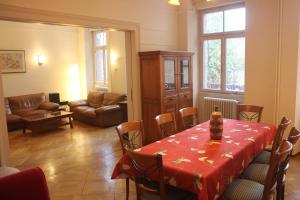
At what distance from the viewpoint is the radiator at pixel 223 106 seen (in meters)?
5.09

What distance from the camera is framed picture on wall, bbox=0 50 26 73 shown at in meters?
7.05

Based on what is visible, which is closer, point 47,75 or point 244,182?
point 244,182

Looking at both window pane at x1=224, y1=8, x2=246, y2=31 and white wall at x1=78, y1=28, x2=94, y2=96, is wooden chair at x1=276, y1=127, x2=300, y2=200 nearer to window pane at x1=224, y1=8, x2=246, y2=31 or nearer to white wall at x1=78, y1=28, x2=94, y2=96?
window pane at x1=224, y1=8, x2=246, y2=31

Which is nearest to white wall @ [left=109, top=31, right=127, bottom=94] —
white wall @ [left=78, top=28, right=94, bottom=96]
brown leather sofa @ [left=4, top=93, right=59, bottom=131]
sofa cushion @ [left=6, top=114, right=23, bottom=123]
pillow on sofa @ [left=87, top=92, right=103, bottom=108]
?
pillow on sofa @ [left=87, top=92, right=103, bottom=108]

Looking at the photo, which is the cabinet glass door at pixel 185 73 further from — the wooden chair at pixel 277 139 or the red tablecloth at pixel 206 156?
the wooden chair at pixel 277 139

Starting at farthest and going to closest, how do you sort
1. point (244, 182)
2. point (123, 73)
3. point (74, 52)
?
point (74, 52) < point (123, 73) < point (244, 182)

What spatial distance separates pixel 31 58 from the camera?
25.0 feet

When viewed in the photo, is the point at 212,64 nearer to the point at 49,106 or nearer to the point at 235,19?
the point at 235,19

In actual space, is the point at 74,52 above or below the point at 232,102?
above

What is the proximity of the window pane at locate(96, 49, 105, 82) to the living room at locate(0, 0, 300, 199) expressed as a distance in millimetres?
→ 2553

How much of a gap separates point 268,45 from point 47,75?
21.3 ft

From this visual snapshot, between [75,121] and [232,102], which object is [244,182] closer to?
[232,102]

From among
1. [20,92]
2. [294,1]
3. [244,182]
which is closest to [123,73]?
[20,92]

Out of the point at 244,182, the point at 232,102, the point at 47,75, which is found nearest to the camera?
the point at 244,182
